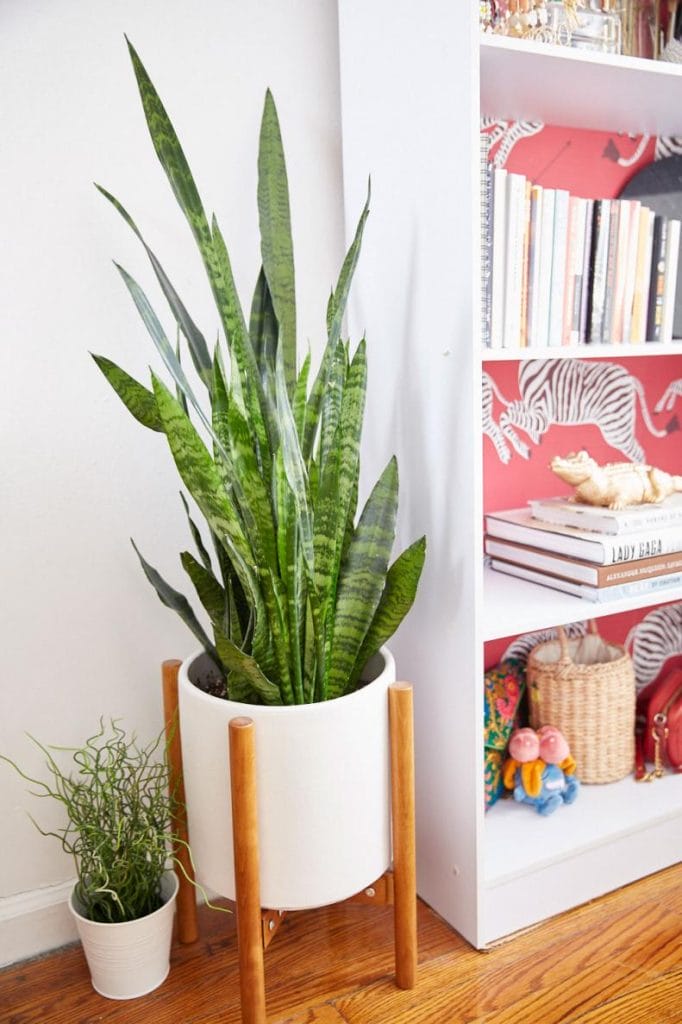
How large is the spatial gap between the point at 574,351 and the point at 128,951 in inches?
43.5

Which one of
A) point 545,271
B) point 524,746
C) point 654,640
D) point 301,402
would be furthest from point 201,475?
point 654,640

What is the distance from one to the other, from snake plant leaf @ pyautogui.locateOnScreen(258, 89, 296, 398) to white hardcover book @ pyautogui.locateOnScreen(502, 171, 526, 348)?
34 cm

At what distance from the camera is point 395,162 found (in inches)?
53.9

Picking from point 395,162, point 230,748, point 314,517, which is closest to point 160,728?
point 230,748

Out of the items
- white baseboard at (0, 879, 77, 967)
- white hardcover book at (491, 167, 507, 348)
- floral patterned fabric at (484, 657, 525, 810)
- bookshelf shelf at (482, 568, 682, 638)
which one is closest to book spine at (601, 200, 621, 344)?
white hardcover book at (491, 167, 507, 348)

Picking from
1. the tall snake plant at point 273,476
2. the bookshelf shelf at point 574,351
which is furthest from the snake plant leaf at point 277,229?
the bookshelf shelf at point 574,351

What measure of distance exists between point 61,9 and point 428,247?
24.9 inches

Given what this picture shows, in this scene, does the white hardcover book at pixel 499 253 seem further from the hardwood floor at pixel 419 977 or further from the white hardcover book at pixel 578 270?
the hardwood floor at pixel 419 977

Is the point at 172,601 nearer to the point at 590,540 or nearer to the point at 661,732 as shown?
the point at 590,540

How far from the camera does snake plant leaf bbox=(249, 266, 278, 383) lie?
51.4 inches

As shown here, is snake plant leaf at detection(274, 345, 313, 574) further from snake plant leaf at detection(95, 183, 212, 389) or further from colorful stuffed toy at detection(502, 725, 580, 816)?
colorful stuffed toy at detection(502, 725, 580, 816)

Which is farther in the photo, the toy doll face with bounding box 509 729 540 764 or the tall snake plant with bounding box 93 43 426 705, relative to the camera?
the toy doll face with bounding box 509 729 540 764

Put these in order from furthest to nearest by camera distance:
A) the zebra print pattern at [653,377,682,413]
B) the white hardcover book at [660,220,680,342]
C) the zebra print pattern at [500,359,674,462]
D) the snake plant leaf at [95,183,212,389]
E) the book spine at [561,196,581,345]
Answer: the zebra print pattern at [653,377,682,413] → the zebra print pattern at [500,359,674,462] → the white hardcover book at [660,220,680,342] → the book spine at [561,196,581,345] → the snake plant leaf at [95,183,212,389]

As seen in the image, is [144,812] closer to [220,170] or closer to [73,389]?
[73,389]
